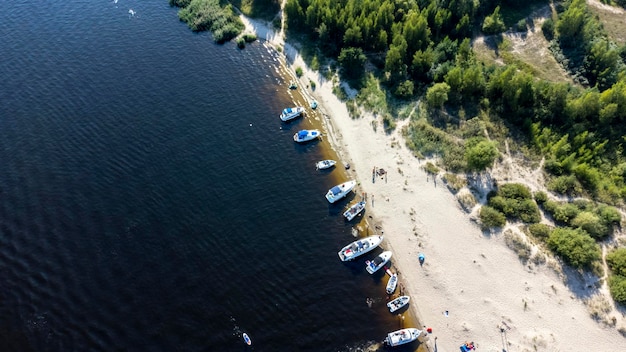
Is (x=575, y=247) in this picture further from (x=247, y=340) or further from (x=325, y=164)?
(x=247, y=340)

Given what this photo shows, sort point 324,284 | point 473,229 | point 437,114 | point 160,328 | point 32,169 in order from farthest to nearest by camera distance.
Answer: point 437,114, point 32,169, point 473,229, point 324,284, point 160,328

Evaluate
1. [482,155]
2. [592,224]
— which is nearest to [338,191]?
→ [482,155]

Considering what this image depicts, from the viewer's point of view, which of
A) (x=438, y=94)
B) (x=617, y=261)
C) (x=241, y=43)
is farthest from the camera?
(x=241, y=43)

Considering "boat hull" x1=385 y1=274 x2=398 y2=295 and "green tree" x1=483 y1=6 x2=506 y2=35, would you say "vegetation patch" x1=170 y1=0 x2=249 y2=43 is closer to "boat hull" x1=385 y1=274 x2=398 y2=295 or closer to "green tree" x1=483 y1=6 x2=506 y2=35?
"green tree" x1=483 y1=6 x2=506 y2=35

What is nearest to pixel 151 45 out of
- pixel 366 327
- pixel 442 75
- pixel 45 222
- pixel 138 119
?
pixel 138 119

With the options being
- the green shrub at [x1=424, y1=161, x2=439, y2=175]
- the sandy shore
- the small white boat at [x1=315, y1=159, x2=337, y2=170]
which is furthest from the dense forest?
the small white boat at [x1=315, y1=159, x2=337, y2=170]

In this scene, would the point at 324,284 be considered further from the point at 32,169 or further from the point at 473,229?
the point at 32,169
